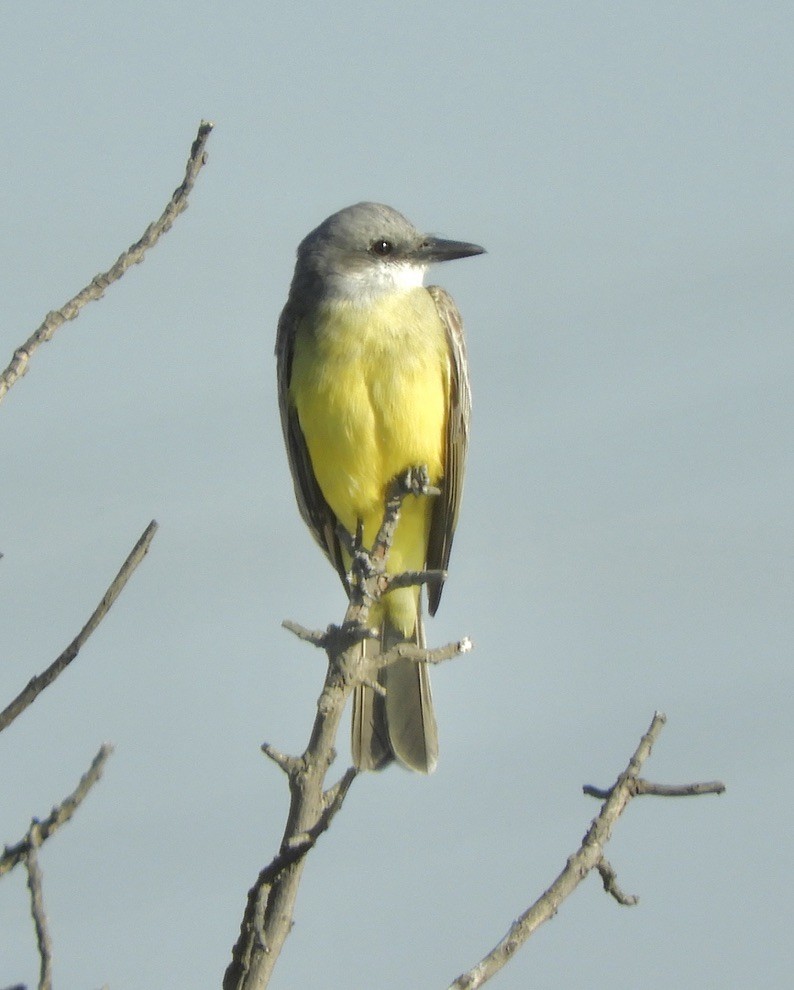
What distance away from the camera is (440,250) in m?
8.42

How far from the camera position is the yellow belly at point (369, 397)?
7324 millimetres

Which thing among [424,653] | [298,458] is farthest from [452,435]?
[424,653]

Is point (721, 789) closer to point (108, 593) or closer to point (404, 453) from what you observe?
point (108, 593)

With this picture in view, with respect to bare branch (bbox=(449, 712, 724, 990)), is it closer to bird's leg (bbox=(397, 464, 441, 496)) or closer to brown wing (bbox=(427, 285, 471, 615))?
bird's leg (bbox=(397, 464, 441, 496))

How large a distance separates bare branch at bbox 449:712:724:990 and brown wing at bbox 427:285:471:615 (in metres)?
3.80

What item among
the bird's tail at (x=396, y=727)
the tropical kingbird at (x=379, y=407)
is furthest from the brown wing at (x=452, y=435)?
the bird's tail at (x=396, y=727)

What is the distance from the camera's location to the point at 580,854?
397cm

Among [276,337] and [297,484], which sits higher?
[276,337]

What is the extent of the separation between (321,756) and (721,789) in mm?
1135

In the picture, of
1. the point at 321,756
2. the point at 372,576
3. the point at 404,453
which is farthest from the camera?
the point at 404,453

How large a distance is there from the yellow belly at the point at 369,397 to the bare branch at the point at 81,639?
3.37m

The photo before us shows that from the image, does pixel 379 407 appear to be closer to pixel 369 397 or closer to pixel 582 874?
pixel 369 397

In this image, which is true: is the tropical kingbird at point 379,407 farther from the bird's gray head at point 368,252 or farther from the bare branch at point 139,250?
the bare branch at point 139,250

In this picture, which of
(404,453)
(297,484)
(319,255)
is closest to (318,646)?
(404,453)
